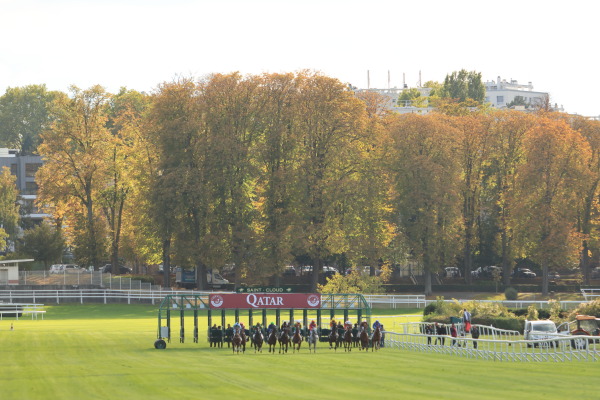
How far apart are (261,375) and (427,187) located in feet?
200

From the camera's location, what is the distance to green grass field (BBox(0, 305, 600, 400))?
2909 cm

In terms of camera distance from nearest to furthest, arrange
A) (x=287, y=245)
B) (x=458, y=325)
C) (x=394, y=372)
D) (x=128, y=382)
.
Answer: (x=128, y=382) < (x=394, y=372) < (x=458, y=325) < (x=287, y=245)

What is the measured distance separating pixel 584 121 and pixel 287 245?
3405cm

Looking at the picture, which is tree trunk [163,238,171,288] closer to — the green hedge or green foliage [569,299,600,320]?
the green hedge

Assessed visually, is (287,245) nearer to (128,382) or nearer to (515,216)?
(515,216)

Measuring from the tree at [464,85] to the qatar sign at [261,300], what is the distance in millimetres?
116680

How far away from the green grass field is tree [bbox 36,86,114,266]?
4736 cm

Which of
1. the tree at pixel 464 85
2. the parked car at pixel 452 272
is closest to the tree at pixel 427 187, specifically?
the parked car at pixel 452 272

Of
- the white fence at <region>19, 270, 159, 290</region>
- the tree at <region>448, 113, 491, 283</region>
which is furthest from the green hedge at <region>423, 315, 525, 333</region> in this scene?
the white fence at <region>19, 270, 159, 290</region>

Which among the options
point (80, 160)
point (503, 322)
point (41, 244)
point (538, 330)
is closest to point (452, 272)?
point (80, 160)

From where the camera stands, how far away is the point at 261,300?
52562mm

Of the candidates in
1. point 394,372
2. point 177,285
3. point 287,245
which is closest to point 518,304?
point 287,245

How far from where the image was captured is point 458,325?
53656 mm

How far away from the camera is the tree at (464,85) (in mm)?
166125
